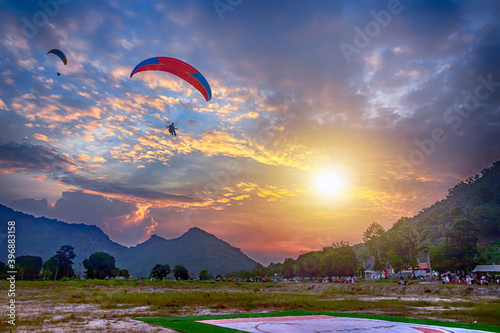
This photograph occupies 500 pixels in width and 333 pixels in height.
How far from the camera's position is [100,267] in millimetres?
120125

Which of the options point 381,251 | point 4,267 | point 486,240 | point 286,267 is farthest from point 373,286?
point 486,240

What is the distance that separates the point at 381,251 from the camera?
99188 mm

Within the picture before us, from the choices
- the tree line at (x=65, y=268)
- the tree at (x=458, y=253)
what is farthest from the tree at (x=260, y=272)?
the tree at (x=458, y=253)

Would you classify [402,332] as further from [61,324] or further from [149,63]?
[149,63]

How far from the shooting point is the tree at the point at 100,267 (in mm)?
116188

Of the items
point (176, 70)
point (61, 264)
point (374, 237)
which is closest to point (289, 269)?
point (374, 237)

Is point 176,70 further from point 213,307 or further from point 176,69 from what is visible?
point 213,307

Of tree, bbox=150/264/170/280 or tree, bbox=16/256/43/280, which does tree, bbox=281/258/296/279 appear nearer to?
tree, bbox=150/264/170/280

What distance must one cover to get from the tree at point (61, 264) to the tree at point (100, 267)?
648 centimetres

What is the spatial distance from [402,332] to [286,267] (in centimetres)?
14699

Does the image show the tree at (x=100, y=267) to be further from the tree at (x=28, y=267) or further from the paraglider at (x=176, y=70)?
the paraglider at (x=176, y=70)

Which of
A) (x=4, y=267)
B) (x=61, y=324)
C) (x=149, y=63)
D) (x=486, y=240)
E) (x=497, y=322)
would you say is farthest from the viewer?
(x=486, y=240)

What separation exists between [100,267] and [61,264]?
13995 millimetres

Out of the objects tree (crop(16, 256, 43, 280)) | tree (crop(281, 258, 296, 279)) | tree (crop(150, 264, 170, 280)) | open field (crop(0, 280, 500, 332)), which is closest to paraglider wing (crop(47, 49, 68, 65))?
open field (crop(0, 280, 500, 332))
